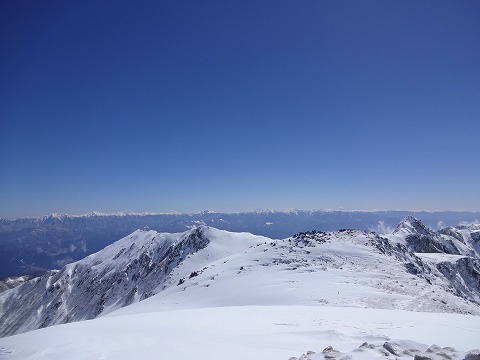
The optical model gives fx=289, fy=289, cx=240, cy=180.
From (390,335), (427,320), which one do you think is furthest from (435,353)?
(427,320)

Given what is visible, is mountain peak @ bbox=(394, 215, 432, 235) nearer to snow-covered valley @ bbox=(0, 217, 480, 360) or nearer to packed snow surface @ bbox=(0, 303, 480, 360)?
snow-covered valley @ bbox=(0, 217, 480, 360)

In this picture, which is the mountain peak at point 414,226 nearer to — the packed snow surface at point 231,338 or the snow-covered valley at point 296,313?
the snow-covered valley at point 296,313

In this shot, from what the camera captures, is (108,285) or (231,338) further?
(108,285)

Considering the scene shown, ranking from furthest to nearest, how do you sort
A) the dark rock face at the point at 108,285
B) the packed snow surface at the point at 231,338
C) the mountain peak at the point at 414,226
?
the mountain peak at the point at 414,226, the dark rock face at the point at 108,285, the packed snow surface at the point at 231,338

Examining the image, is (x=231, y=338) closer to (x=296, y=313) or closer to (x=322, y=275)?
(x=296, y=313)

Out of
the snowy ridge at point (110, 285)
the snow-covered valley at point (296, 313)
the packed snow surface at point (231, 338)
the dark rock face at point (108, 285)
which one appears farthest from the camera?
the dark rock face at point (108, 285)

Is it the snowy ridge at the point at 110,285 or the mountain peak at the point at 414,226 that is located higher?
the mountain peak at the point at 414,226

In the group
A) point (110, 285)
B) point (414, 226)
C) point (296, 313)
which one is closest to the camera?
point (296, 313)

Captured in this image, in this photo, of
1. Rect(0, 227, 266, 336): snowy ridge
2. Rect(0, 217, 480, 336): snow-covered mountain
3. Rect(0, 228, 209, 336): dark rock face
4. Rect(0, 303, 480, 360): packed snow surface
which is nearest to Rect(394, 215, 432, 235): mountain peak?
Rect(0, 217, 480, 336): snow-covered mountain

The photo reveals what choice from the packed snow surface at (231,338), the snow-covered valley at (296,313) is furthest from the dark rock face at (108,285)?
the packed snow surface at (231,338)

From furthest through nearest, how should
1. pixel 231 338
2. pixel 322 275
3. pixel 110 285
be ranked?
1. pixel 110 285
2. pixel 322 275
3. pixel 231 338

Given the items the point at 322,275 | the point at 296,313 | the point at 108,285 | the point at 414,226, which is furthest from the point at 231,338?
the point at 108,285

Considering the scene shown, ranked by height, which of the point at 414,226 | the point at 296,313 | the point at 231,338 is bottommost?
the point at 414,226

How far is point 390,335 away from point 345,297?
16716mm
